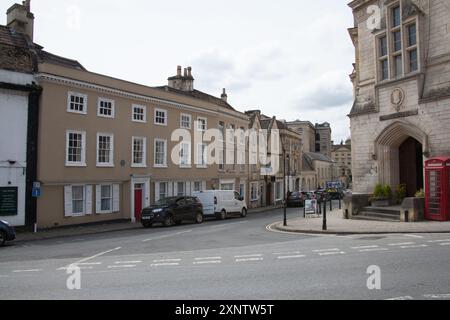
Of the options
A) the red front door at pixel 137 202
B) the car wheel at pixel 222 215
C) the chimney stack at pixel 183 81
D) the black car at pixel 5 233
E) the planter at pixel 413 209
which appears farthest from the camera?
the chimney stack at pixel 183 81

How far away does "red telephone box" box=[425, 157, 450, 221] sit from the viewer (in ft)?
52.7

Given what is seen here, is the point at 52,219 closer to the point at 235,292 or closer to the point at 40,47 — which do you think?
the point at 40,47

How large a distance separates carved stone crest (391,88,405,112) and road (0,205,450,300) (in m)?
8.75

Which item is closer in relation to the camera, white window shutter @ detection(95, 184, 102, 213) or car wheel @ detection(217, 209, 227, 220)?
white window shutter @ detection(95, 184, 102, 213)

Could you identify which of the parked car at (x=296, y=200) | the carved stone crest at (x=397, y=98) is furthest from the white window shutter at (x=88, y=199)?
the parked car at (x=296, y=200)

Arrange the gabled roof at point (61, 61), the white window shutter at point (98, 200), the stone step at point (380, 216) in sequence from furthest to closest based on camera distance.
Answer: the gabled roof at point (61, 61), the white window shutter at point (98, 200), the stone step at point (380, 216)

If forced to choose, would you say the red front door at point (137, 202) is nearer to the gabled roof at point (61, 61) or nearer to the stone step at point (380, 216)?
the gabled roof at point (61, 61)

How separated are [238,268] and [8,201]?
1513 centimetres

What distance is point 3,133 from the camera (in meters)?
19.5

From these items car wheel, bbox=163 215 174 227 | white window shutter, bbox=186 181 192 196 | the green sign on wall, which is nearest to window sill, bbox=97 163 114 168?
the green sign on wall

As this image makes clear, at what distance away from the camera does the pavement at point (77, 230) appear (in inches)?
714

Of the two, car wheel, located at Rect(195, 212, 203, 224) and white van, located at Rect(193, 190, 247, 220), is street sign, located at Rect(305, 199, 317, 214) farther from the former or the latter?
car wheel, located at Rect(195, 212, 203, 224)
